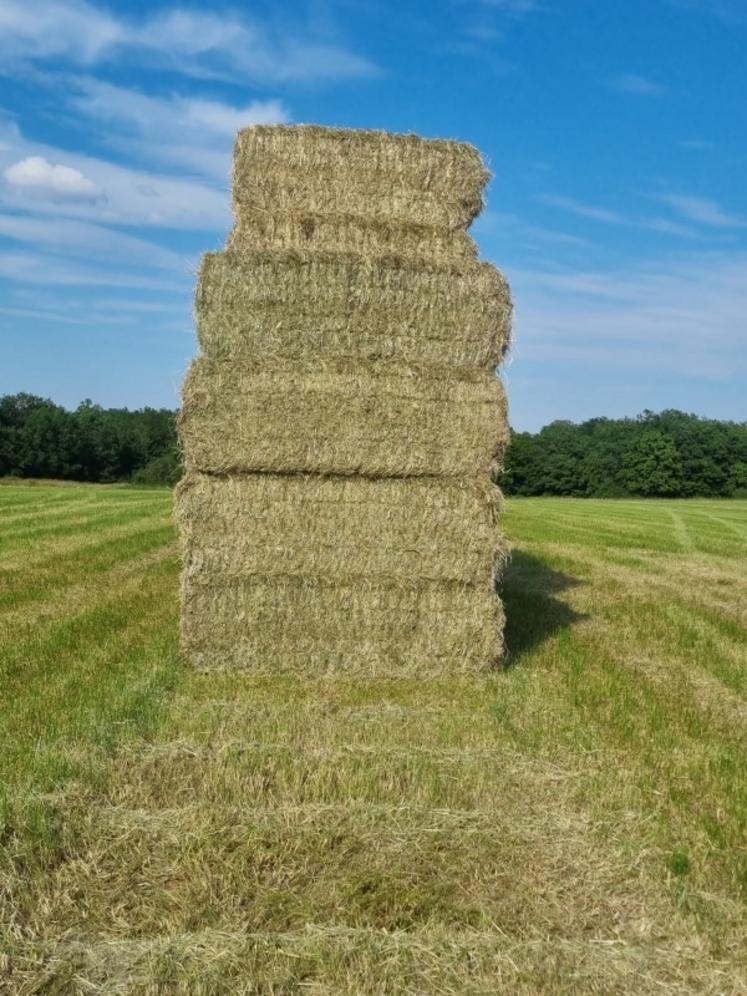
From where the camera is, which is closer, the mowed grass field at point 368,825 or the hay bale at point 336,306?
the mowed grass field at point 368,825

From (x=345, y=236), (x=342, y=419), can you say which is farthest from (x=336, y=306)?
(x=345, y=236)

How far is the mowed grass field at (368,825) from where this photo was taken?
319 cm

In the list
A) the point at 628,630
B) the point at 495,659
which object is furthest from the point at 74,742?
the point at 628,630

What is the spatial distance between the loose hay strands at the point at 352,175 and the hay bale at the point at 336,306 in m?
1.20

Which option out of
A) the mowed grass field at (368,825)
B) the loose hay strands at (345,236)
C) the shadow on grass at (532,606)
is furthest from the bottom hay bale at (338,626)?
the loose hay strands at (345,236)

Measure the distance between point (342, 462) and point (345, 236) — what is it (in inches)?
82.2

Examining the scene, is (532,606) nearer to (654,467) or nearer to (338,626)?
(338,626)

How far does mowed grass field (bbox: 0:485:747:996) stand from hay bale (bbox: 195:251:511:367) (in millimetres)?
2513

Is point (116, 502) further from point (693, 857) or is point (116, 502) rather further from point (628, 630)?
point (693, 857)

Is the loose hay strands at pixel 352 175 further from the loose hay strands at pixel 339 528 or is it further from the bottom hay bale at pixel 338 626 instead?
the bottom hay bale at pixel 338 626

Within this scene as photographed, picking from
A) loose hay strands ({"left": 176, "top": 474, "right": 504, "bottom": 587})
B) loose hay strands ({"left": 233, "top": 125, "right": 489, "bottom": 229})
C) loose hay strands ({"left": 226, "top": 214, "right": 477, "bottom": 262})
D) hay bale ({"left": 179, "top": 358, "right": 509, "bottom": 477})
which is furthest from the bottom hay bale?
loose hay strands ({"left": 233, "top": 125, "right": 489, "bottom": 229})

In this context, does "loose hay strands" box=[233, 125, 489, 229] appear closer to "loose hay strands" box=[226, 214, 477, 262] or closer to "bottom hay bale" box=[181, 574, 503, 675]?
"loose hay strands" box=[226, 214, 477, 262]

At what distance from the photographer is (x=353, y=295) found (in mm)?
7199

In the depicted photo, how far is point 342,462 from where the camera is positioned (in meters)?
7.28
